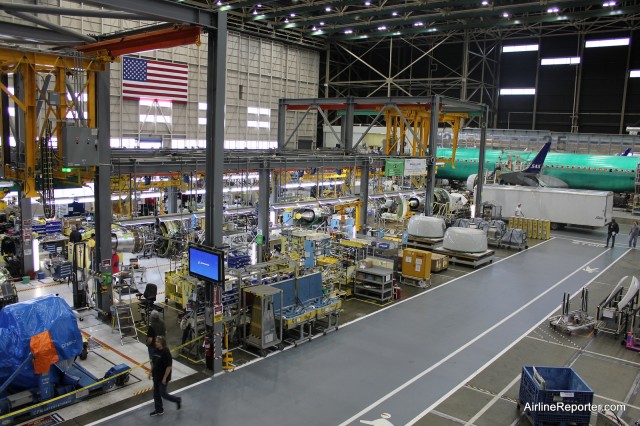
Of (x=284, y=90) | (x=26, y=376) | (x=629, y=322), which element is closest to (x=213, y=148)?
(x=26, y=376)

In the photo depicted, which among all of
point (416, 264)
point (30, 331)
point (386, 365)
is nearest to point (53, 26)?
point (30, 331)

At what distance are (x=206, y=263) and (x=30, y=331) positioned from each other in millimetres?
3782

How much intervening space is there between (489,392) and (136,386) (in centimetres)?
789

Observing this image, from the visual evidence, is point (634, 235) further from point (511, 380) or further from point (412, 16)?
point (412, 16)

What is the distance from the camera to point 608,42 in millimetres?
45531

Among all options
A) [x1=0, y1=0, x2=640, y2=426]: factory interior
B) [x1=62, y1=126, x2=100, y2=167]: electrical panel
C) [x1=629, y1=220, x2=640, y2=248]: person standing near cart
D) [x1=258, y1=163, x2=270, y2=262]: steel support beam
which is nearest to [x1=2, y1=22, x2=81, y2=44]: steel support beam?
[x1=0, y1=0, x2=640, y2=426]: factory interior

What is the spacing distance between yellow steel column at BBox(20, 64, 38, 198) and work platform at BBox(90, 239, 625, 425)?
7.59 meters

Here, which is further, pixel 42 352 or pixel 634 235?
pixel 634 235

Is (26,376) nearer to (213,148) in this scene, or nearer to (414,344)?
(213,148)

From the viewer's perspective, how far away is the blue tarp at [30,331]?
9820 millimetres

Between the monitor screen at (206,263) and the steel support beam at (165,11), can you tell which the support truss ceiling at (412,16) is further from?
the monitor screen at (206,263)

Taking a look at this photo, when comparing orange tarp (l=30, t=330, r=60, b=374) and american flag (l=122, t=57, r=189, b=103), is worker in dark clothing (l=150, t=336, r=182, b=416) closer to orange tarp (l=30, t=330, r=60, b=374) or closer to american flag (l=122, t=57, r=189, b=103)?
orange tarp (l=30, t=330, r=60, b=374)

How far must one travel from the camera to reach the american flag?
32.2 meters

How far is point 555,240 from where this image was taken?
1196 inches
